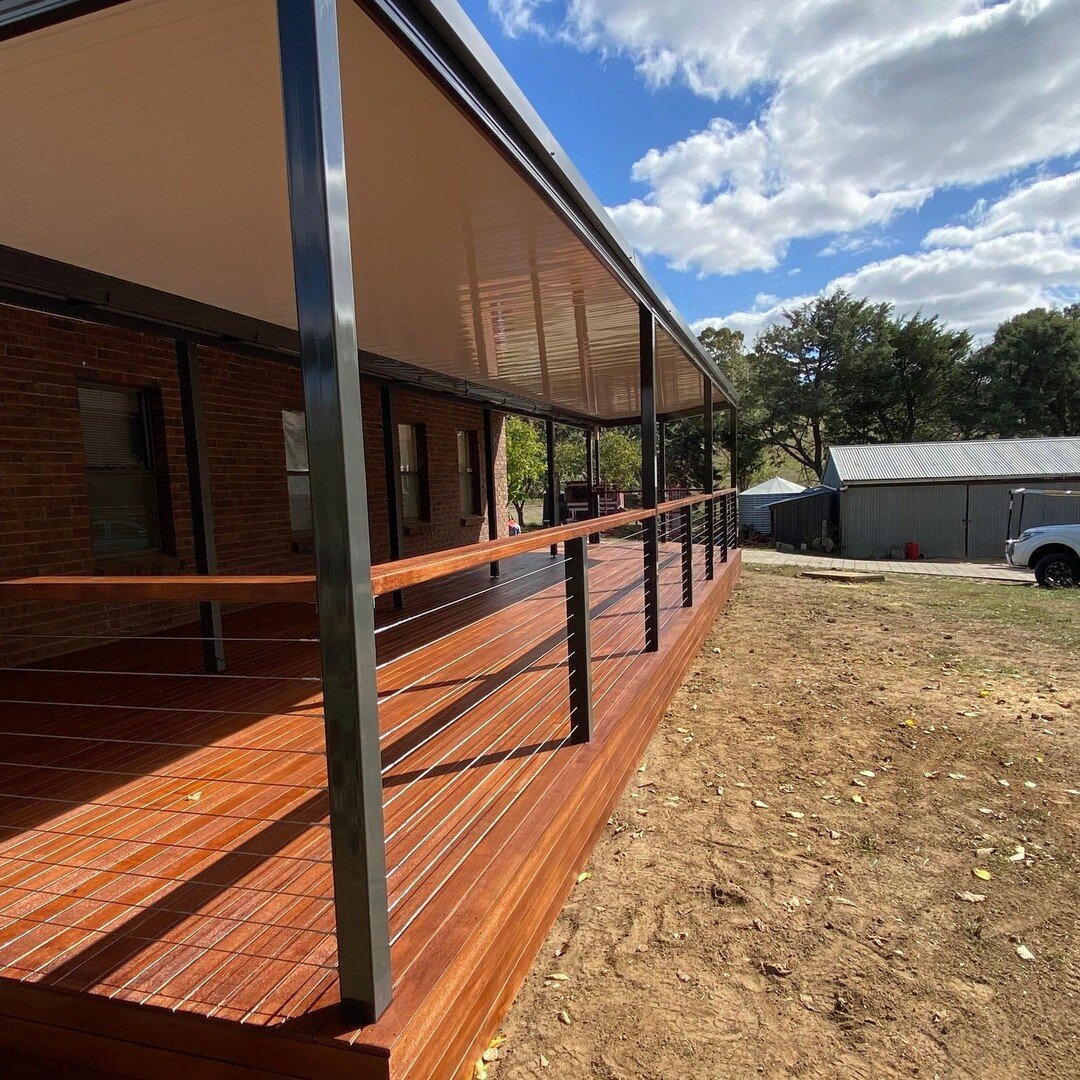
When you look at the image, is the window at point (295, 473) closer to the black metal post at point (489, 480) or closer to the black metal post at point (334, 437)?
the black metal post at point (489, 480)

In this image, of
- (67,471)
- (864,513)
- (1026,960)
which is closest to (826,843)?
(1026,960)

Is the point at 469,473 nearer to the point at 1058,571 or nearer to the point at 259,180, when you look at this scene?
the point at 259,180

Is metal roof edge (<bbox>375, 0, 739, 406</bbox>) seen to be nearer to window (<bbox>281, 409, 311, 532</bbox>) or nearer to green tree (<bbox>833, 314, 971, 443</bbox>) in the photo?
window (<bbox>281, 409, 311, 532</bbox>)

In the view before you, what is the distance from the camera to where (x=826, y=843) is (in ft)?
9.29

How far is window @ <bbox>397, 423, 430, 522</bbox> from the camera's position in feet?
28.2

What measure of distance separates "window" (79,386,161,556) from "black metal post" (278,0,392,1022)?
433 centimetres

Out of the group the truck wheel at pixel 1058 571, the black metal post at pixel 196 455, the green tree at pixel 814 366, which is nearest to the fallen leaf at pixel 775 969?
the black metal post at pixel 196 455

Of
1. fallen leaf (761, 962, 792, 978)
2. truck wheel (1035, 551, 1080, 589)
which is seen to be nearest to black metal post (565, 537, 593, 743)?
fallen leaf (761, 962, 792, 978)

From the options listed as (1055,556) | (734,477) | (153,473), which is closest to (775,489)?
(1055,556)

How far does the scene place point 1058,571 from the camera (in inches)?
443

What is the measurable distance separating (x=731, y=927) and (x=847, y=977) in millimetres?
388

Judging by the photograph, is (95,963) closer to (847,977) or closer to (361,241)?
(847,977)

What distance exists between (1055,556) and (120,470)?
1408cm

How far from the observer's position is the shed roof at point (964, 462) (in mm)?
18250
